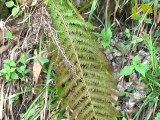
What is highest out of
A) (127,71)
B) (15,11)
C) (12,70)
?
(15,11)

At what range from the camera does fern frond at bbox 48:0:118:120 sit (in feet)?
8.02

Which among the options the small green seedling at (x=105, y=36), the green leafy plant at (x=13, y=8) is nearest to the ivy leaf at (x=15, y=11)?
the green leafy plant at (x=13, y=8)

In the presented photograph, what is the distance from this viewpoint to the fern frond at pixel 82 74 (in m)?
2.45

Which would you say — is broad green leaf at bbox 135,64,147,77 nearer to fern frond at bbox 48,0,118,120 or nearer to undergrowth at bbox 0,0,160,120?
undergrowth at bbox 0,0,160,120

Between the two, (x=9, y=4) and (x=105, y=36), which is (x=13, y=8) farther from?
(x=105, y=36)

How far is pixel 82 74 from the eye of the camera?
2.49 meters

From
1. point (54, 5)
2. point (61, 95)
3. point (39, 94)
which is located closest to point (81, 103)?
point (61, 95)

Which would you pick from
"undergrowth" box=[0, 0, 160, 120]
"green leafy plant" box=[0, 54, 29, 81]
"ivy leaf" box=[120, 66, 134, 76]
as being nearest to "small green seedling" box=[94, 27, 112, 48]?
"undergrowth" box=[0, 0, 160, 120]

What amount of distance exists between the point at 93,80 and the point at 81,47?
0.77ft

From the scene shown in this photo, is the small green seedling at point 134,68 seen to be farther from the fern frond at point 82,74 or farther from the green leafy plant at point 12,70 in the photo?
the green leafy plant at point 12,70

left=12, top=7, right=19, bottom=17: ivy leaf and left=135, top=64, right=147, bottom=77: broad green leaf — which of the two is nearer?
left=135, top=64, right=147, bottom=77: broad green leaf

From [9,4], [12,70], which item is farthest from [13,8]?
[12,70]

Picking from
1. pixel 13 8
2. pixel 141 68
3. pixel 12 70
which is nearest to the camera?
pixel 141 68

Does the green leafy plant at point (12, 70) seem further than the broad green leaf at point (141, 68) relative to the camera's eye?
Yes
